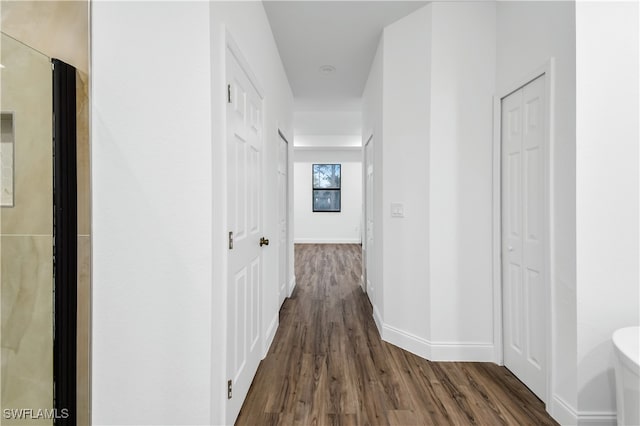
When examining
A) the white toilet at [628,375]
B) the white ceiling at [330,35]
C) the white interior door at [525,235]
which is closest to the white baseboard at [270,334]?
the white interior door at [525,235]

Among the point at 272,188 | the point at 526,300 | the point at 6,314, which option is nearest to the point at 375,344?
the point at 526,300

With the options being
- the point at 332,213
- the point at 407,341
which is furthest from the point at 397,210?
the point at 332,213

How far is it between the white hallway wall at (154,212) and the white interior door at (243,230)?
Result: 0.67ft

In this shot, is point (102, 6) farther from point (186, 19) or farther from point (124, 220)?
point (124, 220)

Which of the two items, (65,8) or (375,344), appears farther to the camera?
(375,344)

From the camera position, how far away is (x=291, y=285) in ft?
13.9

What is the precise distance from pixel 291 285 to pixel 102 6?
138 inches

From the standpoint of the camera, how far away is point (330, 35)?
2887 millimetres

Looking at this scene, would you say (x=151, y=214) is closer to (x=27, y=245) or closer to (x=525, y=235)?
(x=27, y=245)

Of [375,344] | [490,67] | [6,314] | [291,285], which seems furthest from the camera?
[291,285]

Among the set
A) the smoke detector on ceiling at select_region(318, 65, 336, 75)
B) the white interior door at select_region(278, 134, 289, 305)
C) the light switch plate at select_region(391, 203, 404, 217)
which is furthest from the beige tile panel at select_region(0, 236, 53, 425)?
the smoke detector on ceiling at select_region(318, 65, 336, 75)

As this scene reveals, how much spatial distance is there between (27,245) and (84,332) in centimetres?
45

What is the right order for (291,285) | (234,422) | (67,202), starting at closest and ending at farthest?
1. (67,202)
2. (234,422)
3. (291,285)

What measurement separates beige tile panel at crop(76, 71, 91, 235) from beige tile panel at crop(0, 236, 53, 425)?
15 cm
